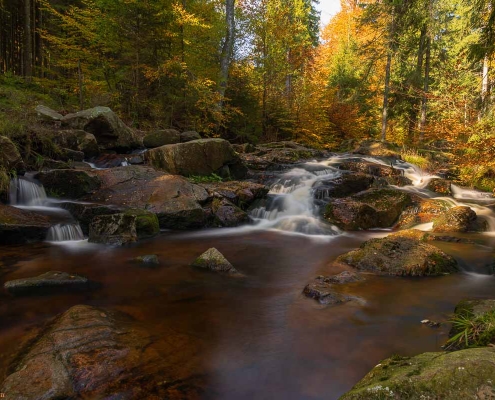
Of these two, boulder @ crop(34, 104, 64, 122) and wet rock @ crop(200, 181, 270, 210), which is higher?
boulder @ crop(34, 104, 64, 122)

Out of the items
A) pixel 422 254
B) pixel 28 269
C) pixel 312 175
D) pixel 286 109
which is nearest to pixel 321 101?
pixel 286 109

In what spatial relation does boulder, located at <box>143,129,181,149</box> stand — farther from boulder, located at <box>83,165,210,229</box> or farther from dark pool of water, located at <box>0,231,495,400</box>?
dark pool of water, located at <box>0,231,495,400</box>

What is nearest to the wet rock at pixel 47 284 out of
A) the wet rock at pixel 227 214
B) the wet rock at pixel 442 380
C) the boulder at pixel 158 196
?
the boulder at pixel 158 196

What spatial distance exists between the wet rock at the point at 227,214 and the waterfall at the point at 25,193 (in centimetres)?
423

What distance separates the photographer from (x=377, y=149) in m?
18.6

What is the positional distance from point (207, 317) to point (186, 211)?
463cm

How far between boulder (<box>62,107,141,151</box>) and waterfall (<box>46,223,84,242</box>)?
19.6 ft

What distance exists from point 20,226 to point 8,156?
262 centimetres

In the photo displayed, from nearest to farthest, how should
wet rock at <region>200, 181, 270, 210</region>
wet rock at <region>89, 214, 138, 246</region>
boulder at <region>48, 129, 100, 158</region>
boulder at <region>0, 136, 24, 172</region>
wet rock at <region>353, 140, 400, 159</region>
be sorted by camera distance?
wet rock at <region>89, 214, 138, 246</region> < boulder at <region>0, 136, 24, 172</region> < wet rock at <region>200, 181, 270, 210</region> < boulder at <region>48, 129, 100, 158</region> < wet rock at <region>353, 140, 400, 159</region>

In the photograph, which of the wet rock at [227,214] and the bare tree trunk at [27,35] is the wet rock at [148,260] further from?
the bare tree trunk at [27,35]

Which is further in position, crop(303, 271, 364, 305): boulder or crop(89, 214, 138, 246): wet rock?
crop(89, 214, 138, 246): wet rock

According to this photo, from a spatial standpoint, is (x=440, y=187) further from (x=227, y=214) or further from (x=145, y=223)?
(x=145, y=223)

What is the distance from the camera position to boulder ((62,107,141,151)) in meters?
12.3

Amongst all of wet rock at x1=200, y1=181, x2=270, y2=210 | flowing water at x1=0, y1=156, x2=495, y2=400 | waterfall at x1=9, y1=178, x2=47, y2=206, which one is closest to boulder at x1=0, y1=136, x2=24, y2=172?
waterfall at x1=9, y1=178, x2=47, y2=206
